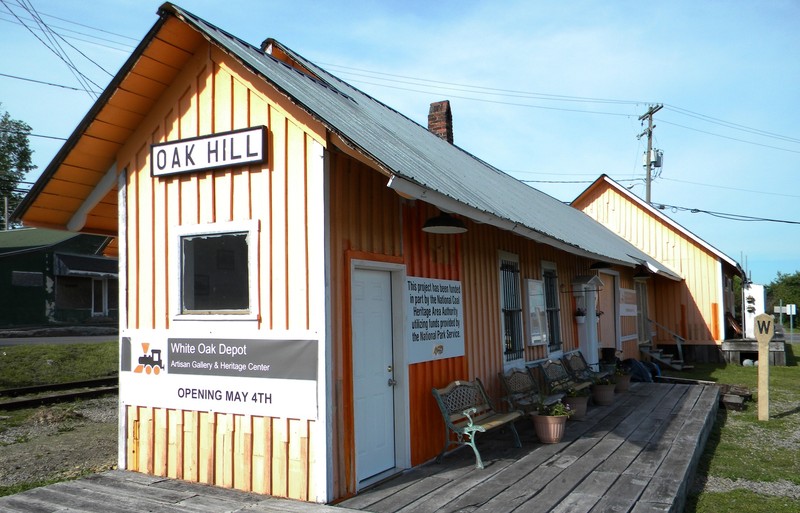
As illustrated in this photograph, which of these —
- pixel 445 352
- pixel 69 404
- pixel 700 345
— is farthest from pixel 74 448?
pixel 700 345

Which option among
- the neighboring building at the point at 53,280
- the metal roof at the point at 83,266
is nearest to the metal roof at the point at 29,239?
the neighboring building at the point at 53,280

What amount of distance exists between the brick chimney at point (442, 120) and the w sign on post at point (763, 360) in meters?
7.22

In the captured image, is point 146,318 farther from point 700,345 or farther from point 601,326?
point 700,345

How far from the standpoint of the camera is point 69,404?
12781 mm

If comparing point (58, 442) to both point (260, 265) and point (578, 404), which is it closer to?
point (260, 265)

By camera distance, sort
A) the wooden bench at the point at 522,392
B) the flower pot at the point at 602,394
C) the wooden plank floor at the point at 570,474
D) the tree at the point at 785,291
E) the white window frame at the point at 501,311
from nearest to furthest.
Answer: the wooden plank floor at the point at 570,474
the wooden bench at the point at 522,392
the white window frame at the point at 501,311
the flower pot at the point at 602,394
the tree at the point at 785,291

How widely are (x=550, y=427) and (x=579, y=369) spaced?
4.16m

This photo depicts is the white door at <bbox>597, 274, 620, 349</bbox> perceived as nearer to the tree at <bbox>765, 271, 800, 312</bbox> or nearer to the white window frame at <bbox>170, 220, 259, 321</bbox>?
the white window frame at <bbox>170, 220, 259, 321</bbox>

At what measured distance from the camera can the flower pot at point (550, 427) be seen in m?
7.88

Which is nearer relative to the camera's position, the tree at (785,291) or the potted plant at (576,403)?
the potted plant at (576,403)

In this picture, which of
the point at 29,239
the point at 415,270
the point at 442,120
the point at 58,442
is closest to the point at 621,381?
the point at 442,120

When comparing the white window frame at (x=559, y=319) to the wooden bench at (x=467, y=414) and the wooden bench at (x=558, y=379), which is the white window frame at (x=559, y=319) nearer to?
the wooden bench at (x=558, y=379)

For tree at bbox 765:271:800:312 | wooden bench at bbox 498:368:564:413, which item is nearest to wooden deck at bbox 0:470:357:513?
wooden bench at bbox 498:368:564:413

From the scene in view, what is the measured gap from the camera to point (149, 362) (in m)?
6.64
